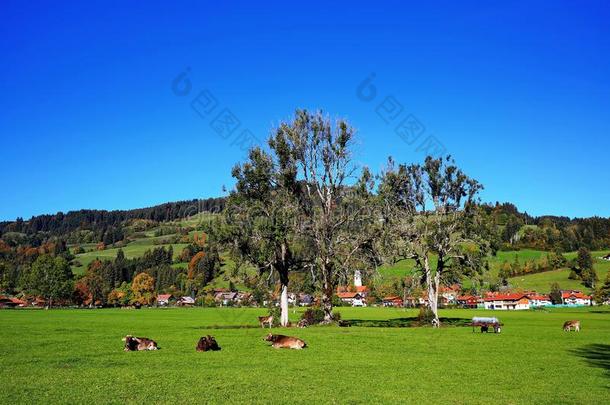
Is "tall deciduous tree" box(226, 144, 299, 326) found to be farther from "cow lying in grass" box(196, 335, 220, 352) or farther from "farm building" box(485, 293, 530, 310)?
"farm building" box(485, 293, 530, 310)

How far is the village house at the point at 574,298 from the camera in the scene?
497 ft

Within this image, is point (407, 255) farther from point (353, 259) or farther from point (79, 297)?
point (79, 297)

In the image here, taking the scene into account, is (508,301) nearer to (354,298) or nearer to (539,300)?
(539,300)

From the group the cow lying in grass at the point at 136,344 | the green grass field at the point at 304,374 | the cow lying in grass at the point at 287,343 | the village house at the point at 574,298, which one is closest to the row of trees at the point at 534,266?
the village house at the point at 574,298

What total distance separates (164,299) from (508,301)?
114 meters

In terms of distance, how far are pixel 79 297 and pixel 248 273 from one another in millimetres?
127984

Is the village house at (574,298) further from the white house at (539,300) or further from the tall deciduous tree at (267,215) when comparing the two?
the tall deciduous tree at (267,215)

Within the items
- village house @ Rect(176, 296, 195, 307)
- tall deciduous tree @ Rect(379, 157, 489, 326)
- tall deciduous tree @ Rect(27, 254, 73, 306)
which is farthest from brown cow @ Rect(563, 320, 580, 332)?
village house @ Rect(176, 296, 195, 307)

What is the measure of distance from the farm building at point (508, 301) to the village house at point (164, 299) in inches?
4259

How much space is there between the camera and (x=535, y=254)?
7451 inches

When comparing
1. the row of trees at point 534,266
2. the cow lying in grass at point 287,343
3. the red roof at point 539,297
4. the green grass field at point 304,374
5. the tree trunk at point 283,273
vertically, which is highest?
the row of trees at point 534,266

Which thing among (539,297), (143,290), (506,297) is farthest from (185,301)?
(539,297)

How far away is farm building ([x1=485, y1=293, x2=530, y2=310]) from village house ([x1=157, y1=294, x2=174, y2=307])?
10819 centimetres

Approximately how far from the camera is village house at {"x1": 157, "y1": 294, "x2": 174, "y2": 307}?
16260cm
